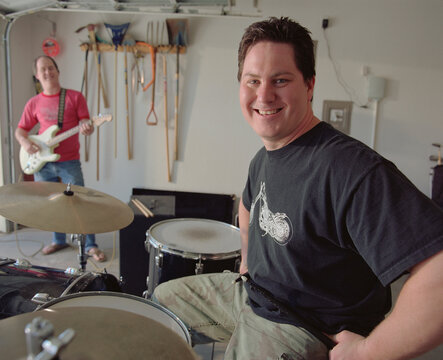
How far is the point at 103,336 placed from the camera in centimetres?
52

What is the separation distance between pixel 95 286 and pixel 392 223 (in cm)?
96

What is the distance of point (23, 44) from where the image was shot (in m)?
3.36

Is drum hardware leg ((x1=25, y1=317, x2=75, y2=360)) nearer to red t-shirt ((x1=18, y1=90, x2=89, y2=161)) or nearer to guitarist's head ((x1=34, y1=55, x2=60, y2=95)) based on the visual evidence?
red t-shirt ((x1=18, y1=90, x2=89, y2=161))

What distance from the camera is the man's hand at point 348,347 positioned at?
74 centimetres

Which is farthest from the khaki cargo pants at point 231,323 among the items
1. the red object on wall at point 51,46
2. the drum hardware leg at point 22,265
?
the red object on wall at point 51,46

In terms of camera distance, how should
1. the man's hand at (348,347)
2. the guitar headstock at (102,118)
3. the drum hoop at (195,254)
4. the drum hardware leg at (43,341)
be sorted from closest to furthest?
the drum hardware leg at (43,341), the man's hand at (348,347), the drum hoop at (195,254), the guitar headstock at (102,118)

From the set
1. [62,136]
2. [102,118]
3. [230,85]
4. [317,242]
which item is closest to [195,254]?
[317,242]

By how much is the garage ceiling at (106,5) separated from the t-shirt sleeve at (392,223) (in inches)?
89.2

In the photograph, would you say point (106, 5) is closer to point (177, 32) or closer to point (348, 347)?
point (177, 32)

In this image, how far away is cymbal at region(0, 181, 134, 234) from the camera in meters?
1.15

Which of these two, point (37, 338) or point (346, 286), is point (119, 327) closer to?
point (37, 338)

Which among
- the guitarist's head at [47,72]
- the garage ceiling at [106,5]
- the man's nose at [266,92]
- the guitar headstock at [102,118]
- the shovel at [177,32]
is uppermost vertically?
the garage ceiling at [106,5]

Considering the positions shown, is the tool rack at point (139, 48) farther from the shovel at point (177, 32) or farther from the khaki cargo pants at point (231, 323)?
the khaki cargo pants at point (231, 323)

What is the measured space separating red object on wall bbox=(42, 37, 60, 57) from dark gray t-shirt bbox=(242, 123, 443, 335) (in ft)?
10.2
